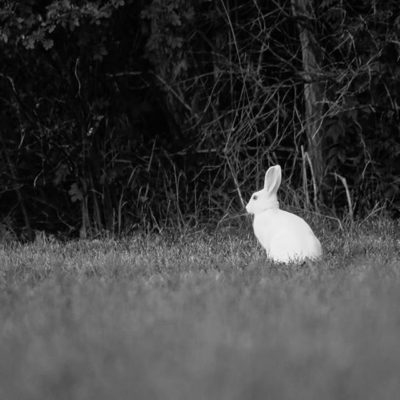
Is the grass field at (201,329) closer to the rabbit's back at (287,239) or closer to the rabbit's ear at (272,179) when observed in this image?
the rabbit's back at (287,239)

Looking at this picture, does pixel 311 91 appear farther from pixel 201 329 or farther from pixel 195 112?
pixel 201 329

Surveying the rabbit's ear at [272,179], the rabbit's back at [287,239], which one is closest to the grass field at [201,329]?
the rabbit's back at [287,239]

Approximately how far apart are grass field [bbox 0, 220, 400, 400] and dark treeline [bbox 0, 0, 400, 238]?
9.48 ft

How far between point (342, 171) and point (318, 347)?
20.6ft

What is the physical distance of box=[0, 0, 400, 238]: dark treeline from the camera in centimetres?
822

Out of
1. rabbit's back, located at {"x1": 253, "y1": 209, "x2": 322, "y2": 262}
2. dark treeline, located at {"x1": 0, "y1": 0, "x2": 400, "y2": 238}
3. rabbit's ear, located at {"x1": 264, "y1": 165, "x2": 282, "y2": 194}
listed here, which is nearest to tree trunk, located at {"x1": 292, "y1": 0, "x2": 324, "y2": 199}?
dark treeline, located at {"x1": 0, "y1": 0, "x2": 400, "y2": 238}

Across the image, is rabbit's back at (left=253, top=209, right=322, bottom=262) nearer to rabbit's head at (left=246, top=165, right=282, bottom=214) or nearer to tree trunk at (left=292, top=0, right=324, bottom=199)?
rabbit's head at (left=246, top=165, right=282, bottom=214)

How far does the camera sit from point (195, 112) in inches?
351

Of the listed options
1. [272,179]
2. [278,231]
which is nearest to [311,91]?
[272,179]

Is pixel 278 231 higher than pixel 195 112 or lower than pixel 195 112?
lower

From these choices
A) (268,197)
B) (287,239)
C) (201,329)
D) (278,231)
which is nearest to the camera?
(201,329)

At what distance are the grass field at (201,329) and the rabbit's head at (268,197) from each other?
1.38ft

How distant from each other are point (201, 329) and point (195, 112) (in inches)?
233

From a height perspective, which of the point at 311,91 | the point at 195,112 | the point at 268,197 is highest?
the point at 311,91
